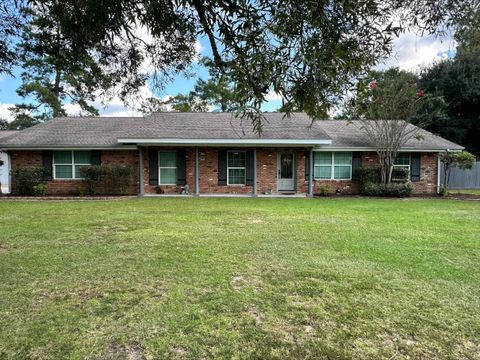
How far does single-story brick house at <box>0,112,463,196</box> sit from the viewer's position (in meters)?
14.8

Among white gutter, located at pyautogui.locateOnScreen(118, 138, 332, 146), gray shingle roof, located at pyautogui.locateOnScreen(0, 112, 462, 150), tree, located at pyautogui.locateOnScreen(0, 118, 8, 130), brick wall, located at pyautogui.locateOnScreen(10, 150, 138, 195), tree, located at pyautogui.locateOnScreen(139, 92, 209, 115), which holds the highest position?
tree, located at pyautogui.locateOnScreen(139, 92, 209, 115)

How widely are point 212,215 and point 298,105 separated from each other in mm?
6745

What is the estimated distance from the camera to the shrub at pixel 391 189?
14.6 m

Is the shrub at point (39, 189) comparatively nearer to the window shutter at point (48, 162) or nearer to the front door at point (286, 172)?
the window shutter at point (48, 162)

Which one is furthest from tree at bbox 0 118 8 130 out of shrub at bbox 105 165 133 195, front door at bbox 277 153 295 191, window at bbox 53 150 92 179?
A: front door at bbox 277 153 295 191

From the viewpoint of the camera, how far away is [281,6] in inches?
128

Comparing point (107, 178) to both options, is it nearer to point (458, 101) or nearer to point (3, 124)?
point (3, 124)

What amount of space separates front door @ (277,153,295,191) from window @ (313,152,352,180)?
1.11m

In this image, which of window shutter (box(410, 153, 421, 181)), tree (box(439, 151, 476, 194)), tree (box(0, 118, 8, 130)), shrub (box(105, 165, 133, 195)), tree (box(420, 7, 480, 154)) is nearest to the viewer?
shrub (box(105, 165, 133, 195))

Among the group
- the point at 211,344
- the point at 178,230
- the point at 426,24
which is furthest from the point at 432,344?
the point at 178,230

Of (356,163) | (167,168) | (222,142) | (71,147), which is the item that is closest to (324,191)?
(356,163)

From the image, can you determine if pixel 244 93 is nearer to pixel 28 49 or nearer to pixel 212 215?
pixel 28 49

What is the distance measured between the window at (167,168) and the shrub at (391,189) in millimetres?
9022

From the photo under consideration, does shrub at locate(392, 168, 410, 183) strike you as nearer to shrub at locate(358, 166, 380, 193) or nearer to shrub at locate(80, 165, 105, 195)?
shrub at locate(358, 166, 380, 193)
